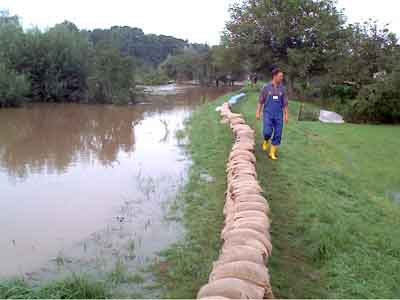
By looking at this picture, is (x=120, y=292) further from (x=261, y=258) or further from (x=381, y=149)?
(x=381, y=149)

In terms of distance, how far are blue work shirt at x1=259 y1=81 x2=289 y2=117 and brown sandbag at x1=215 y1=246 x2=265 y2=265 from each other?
4637 millimetres

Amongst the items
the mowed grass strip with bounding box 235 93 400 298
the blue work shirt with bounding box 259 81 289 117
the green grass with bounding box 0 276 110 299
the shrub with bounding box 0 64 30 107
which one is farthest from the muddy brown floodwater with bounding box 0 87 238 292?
the shrub with bounding box 0 64 30 107

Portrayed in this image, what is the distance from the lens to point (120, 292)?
430 centimetres

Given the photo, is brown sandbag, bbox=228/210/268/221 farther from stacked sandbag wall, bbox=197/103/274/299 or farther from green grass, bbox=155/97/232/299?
green grass, bbox=155/97/232/299

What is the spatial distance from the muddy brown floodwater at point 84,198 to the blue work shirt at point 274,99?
7.67 feet

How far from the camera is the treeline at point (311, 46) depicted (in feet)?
67.6

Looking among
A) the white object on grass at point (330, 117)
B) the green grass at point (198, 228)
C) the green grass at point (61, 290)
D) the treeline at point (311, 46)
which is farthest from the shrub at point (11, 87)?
the green grass at point (61, 290)

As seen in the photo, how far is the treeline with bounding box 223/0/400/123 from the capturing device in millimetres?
20594

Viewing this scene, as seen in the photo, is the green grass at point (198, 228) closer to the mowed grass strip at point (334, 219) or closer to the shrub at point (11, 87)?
the mowed grass strip at point (334, 219)

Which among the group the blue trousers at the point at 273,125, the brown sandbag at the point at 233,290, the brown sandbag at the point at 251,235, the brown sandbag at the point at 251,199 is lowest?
the brown sandbag at the point at 233,290

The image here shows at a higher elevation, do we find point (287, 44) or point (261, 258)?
point (287, 44)

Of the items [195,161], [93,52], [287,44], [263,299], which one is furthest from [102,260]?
[93,52]

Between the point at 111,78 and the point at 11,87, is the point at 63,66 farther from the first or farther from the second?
the point at 11,87

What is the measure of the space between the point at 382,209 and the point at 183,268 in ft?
12.1
